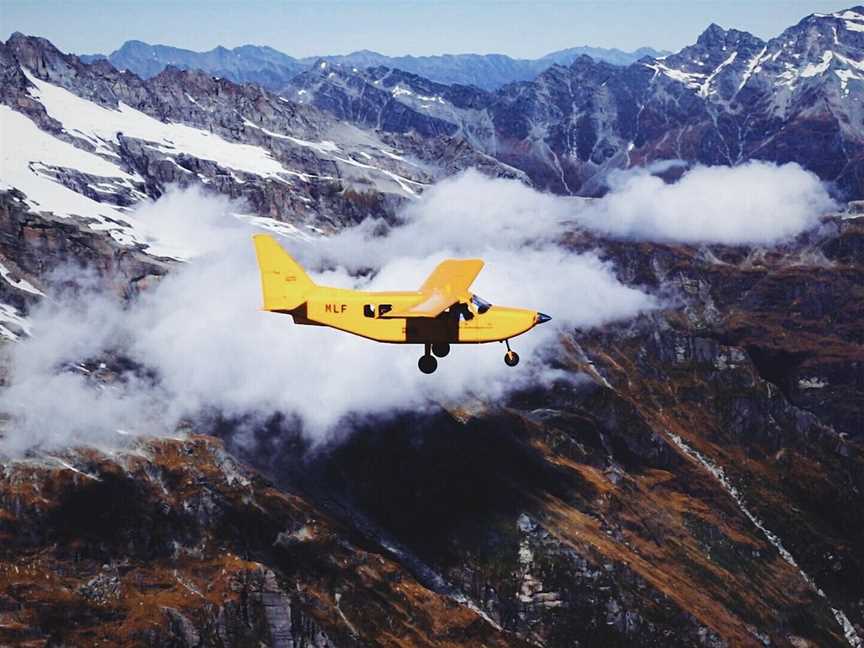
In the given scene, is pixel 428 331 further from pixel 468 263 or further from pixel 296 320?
pixel 296 320

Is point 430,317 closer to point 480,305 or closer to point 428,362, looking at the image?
point 428,362

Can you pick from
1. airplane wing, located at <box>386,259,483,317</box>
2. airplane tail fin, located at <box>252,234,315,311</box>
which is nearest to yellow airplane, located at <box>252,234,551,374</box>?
airplane wing, located at <box>386,259,483,317</box>

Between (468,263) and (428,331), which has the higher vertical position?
(468,263)

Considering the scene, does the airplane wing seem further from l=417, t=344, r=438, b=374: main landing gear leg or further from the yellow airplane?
l=417, t=344, r=438, b=374: main landing gear leg

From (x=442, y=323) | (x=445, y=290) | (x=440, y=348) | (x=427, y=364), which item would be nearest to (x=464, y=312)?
(x=442, y=323)

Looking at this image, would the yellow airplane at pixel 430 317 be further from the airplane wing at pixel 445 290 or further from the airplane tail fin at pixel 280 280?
the airplane tail fin at pixel 280 280

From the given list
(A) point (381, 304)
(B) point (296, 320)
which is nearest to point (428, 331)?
(A) point (381, 304)
